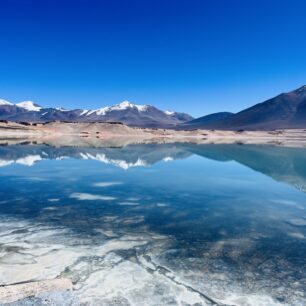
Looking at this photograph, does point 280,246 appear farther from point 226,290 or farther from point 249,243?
point 226,290

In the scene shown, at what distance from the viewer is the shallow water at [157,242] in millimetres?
5277

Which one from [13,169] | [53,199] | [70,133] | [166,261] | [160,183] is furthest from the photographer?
[70,133]

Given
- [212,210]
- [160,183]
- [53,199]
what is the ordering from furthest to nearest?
[160,183]
[53,199]
[212,210]

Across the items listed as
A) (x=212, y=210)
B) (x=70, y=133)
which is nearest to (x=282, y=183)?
(x=212, y=210)

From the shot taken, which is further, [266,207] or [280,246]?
[266,207]

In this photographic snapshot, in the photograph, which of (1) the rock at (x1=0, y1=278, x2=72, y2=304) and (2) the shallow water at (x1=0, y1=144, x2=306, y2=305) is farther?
(2) the shallow water at (x1=0, y1=144, x2=306, y2=305)

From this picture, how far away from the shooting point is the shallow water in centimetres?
528

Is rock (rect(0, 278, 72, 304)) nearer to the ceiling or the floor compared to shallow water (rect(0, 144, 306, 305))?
nearer to the ceiling

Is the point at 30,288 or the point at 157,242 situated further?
the point at 157,242

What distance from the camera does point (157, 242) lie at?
285 inches

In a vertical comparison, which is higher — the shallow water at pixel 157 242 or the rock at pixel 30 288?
the rock at pixel 30 288

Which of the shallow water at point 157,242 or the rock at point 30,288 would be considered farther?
the shallow water at point 157,242

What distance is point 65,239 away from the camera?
734 cm

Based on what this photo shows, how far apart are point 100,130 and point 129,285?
9207 centimetres
